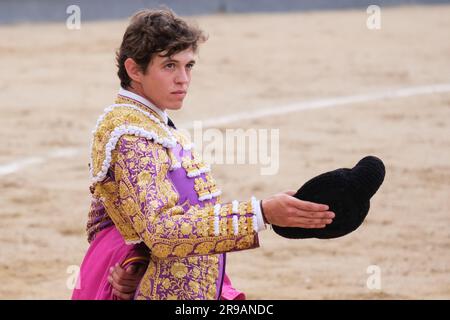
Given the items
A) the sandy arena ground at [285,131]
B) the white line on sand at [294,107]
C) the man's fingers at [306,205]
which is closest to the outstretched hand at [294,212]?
the man's fingers at [306,205]

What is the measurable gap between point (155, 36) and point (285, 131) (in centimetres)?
631

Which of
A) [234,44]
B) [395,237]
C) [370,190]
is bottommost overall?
[395,237]

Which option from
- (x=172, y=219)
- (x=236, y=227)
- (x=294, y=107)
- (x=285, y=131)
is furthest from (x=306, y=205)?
(x=294, y=107)

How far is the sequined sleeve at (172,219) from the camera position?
2.66 meters

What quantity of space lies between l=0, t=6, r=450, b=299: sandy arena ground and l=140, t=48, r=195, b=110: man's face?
2.72 m

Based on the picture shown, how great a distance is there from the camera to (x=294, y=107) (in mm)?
9914

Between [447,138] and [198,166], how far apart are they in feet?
20.3

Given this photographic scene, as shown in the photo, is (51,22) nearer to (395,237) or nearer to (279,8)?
(279,8)

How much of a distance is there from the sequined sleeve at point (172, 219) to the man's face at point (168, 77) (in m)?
0.21

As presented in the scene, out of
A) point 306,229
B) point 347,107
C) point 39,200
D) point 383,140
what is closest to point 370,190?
point 306,229

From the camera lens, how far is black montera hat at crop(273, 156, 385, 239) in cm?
266

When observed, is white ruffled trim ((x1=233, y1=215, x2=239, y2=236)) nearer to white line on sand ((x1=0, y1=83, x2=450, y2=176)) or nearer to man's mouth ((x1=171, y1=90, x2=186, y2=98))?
man's mouth ((x1=171, y1=90, x2=186, y2=98))

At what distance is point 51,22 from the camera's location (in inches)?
531

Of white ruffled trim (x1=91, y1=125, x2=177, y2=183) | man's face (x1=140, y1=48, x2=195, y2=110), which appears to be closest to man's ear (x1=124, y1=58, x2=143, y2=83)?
man's face (x1=140, y1=48, x2=195, y2=110)
